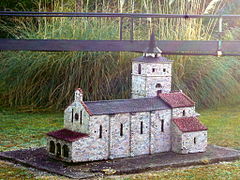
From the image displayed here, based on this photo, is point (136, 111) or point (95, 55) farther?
point (95, 55)

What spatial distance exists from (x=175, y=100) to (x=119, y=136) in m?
1.88

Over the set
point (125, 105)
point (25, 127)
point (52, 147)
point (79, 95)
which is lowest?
point (25, 127)

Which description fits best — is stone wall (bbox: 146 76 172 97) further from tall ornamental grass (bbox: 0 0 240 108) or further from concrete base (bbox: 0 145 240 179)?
tall ornamental grass (bbox: 0 0 240 108)

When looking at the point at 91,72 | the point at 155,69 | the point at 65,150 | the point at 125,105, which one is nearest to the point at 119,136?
the point at 125,105

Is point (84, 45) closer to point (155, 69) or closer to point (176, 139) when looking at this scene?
point (155, 69)

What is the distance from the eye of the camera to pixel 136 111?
15188 mm

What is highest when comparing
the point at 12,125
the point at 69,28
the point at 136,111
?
the point at 69,28

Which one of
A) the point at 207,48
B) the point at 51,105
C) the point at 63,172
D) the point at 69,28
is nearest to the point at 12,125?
the point at 51,105

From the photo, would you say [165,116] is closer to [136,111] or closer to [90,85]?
[136,111]

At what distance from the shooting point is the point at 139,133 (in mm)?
15336

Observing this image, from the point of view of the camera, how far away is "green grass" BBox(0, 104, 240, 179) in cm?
1382

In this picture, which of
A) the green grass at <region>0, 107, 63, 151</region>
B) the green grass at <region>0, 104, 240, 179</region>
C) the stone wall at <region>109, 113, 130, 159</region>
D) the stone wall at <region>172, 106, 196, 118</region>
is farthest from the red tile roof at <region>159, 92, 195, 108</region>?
the green grass at <region>0, 107, 63, 151</region>

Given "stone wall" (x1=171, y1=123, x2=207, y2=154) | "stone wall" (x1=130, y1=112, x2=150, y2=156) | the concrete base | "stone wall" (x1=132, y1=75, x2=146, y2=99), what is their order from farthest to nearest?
1. "stone wall" (x1=132, y1=75, x2=146, y2=99)
2. "stone wall" (x1=171, y1=123, x2=207, y2=154)
3. "stone wall" (x1=130, y1=112, x2=150, y2=156)
4. the concrete base

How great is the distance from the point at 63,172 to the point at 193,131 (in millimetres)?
3637
